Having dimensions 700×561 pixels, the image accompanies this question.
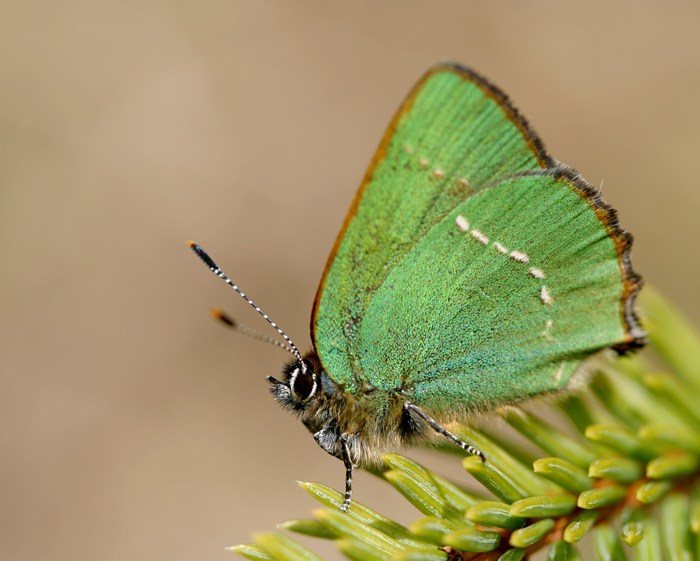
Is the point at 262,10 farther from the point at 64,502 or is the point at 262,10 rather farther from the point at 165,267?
the point at 64,502

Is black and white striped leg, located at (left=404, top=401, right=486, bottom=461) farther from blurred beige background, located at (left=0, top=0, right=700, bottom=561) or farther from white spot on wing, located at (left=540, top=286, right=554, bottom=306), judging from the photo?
blurred beige background, located at (left=0, top=0, right=700, bottom=561)

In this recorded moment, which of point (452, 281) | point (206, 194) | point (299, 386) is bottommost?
point (299, 386)

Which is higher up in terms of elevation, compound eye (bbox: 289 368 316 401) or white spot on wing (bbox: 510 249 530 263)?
white spot on wing (bbox: 510 249 530 263)

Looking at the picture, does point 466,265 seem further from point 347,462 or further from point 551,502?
point 551,502

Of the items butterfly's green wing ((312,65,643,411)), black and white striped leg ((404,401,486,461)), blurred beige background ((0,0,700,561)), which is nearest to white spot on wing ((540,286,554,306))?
butterfly's green wing ((312,65,643,411))

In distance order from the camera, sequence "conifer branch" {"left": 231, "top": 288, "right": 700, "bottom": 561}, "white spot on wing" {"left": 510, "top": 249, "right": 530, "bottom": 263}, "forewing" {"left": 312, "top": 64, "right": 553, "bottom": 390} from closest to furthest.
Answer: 1. "conifer branch" {"left": 231, "top": 288, "right": 700, "bottom": 561}
2. "forewing" {"left": 312, "top": 64, "right": 553, "bottom": 390}
3. "white spot on wing" {"left": 510, "top": 249, "right": 530, "bottom": 263}

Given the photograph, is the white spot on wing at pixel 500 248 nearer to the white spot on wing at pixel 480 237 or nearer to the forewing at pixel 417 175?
the white spot on wing at pixel 480 237

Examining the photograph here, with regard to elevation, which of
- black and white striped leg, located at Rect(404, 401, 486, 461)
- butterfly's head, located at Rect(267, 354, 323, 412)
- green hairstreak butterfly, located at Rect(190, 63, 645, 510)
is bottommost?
butterfly's head, located at Rect(267, 354, 323, 412)

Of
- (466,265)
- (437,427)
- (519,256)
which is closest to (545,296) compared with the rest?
(519,256)
